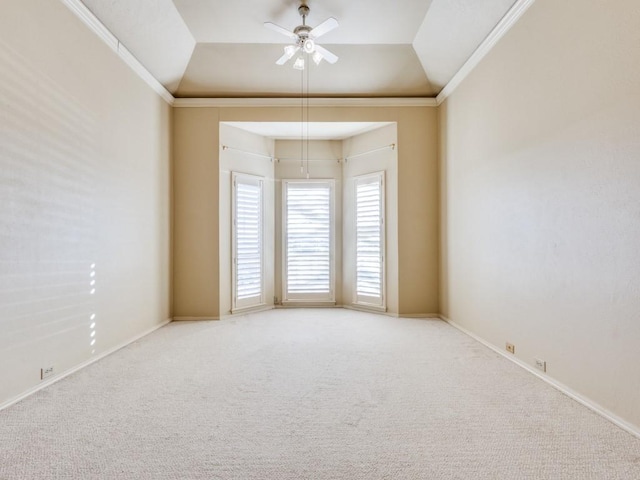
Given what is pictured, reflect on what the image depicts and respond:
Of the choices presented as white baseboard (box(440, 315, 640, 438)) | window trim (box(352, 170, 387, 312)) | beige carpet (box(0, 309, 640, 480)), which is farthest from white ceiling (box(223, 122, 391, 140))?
white baseboard (box(440, 315, 640, 438))

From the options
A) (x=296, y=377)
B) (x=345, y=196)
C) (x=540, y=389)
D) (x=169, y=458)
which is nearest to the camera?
(x=169, y=458)

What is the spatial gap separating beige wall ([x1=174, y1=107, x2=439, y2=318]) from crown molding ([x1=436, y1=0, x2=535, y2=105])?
21.2 inches

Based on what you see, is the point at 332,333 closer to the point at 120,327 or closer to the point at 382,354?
the point at 382,354

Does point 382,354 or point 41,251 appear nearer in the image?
point 41,251

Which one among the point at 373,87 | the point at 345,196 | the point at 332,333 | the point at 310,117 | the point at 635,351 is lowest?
the point at 332,333

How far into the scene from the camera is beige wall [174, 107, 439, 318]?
4.97m

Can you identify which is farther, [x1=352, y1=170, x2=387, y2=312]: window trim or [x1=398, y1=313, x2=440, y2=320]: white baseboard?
[x1=352, y1=170, x2=387, y2=312]: window trim

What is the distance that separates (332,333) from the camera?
424 cm

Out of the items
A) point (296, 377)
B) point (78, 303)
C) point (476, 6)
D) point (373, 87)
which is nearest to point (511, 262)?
point (296, 377)

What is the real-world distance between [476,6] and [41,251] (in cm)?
437

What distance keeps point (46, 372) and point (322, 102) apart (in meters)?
4.39

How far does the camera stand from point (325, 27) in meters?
3.33

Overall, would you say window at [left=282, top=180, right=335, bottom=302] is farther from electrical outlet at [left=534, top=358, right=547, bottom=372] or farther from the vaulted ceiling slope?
electrical outlet at [left=534, top=358, right=547, bottom=372]

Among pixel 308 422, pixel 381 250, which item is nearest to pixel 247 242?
pixel 381 250
